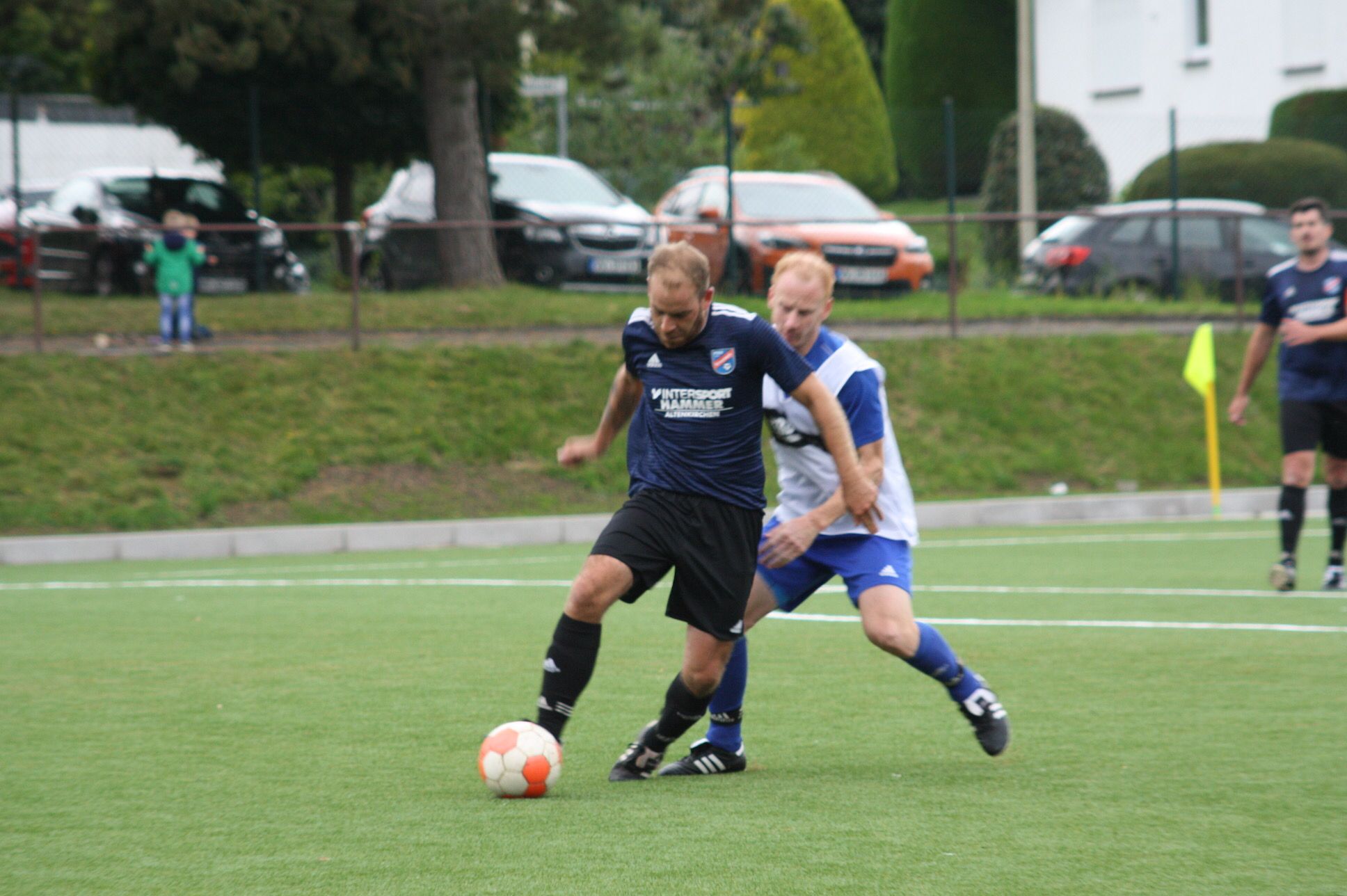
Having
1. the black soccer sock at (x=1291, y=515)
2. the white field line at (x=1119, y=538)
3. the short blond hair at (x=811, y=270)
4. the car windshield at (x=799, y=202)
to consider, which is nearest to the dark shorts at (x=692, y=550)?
the short blond hair at (x=811, y=270)

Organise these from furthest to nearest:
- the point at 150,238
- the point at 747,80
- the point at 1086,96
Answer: the point at 1086,96, the point at 747,80, the point at 150,238

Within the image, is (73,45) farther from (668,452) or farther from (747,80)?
(668,452)

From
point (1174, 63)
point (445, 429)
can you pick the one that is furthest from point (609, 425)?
point (1174, 63)

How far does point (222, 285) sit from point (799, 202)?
715 centimetres

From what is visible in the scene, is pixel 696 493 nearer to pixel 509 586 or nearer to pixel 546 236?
pixel 509 586

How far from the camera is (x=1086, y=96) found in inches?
1491

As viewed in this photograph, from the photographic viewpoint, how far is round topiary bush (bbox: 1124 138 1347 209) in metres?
25.3

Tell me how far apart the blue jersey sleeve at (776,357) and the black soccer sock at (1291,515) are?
18.6 feet

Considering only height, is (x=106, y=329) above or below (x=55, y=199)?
below

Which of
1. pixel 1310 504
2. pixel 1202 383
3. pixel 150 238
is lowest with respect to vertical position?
pixel 1310 504

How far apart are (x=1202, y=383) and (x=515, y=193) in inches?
378

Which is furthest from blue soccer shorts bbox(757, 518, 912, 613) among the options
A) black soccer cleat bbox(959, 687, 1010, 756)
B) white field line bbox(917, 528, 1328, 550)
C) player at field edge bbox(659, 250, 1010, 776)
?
white field line bbox(917, 528, 1328, 550)

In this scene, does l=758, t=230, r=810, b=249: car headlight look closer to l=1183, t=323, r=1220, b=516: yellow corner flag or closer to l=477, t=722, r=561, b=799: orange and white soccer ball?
l=1183, t=323, r=1220, b=516: yellow corner flag

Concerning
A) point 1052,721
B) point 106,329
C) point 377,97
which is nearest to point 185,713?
point 1052,721
